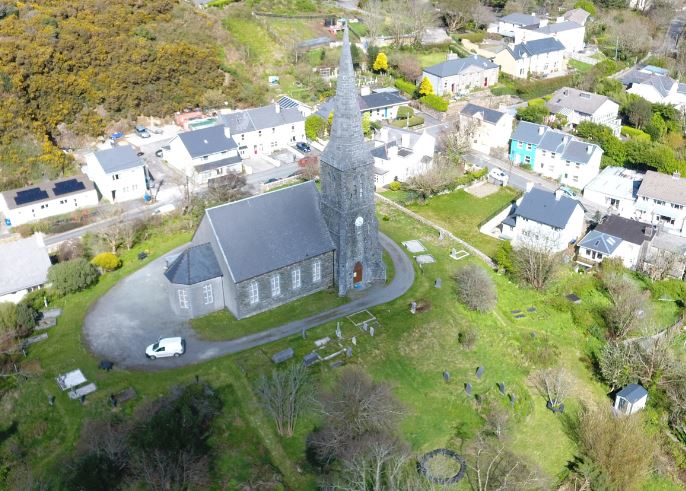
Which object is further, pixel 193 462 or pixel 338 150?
pixel 338 150

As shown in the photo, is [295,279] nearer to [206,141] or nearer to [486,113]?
[206,141]

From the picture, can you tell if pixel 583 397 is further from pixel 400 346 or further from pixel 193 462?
pixel 193 462

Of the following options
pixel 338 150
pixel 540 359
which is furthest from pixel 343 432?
pixel 338 150

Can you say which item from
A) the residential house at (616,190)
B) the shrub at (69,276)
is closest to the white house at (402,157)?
the residential house at (616,190)

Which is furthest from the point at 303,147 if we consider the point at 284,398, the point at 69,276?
the point at 284,398

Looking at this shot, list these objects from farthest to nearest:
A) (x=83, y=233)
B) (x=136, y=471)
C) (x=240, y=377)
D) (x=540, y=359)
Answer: (x=83, y=233)
(x=540, y=359)
(x=240, y=377)
(x=136, y=471)
